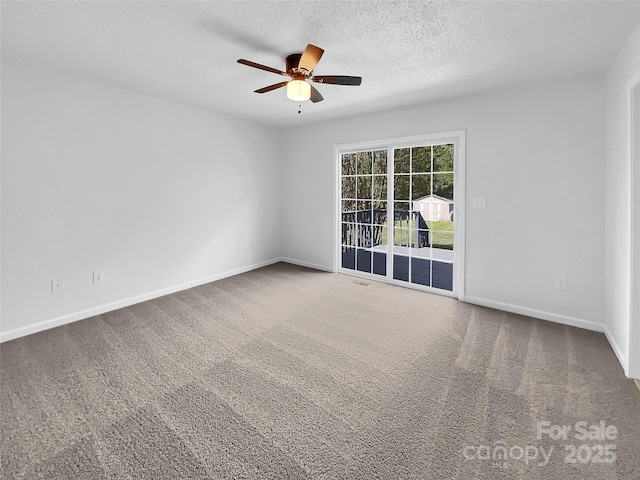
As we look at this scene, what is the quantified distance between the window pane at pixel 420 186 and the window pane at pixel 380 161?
0.51 meters

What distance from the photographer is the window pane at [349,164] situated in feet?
16.6

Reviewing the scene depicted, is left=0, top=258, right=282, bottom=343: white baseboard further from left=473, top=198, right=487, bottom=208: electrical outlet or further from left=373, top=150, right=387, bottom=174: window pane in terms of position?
left=473, top=198, right=487, bottom=208: electrical outlet

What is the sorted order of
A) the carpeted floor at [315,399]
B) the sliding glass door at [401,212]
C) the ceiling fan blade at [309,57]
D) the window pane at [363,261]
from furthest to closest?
the window pane at [363,261] < the sliding glass door at [401,212] < the ceiling fan blade at [309,57] < the carpeted floor at [315,399]

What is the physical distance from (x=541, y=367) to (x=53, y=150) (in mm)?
4723

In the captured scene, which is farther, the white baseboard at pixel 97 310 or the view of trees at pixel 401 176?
the view of trees at pixel 401 176

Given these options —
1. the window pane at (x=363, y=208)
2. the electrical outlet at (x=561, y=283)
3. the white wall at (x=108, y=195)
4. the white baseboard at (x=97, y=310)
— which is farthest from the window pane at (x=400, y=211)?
the white baseboard at (x=97, y=310)

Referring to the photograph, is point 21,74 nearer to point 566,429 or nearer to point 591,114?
point 566,429

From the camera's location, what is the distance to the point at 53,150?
310 cm

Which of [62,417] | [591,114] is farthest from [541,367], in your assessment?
[62,417]

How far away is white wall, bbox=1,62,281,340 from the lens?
293cm

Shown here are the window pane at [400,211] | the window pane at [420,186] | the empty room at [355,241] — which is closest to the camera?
the empty room at [355,241]

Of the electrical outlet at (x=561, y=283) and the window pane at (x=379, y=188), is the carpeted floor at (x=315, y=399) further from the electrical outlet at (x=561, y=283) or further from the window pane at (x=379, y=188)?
the window pane at (x=379, y=188)

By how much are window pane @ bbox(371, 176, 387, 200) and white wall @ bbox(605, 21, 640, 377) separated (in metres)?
2.45

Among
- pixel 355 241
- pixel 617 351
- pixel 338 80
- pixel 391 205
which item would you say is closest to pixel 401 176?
pixel 391 205
